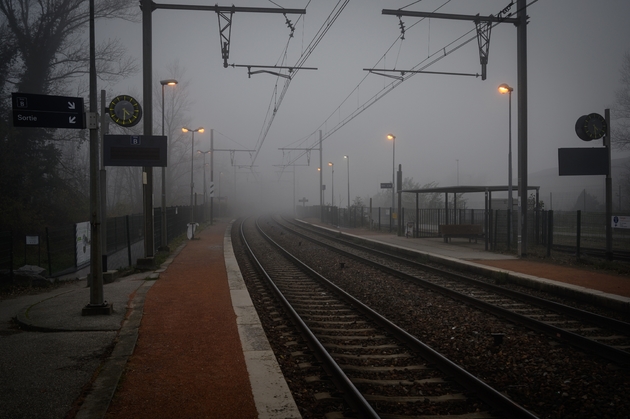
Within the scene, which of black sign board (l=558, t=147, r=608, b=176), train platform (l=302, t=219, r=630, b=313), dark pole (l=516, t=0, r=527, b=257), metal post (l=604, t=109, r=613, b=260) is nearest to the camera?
train platform (l=302, t=219, r=630, b=313)

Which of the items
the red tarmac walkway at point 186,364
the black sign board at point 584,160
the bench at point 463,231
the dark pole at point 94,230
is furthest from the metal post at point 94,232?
the bench at point 463,231

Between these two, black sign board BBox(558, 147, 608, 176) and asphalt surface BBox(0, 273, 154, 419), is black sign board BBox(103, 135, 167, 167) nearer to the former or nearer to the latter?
asphalt surface BBox(0, 273, 154, 419)

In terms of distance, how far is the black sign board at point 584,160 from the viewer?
16.4 meters

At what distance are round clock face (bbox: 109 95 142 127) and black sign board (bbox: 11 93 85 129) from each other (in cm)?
286

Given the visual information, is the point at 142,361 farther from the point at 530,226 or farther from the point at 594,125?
the point at 530,226

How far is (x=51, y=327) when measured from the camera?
7.66 meters

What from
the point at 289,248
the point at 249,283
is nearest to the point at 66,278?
the point at 249,283

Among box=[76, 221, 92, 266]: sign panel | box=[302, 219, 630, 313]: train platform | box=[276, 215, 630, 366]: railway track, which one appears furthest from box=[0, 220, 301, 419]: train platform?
box=[302, 219, 630, 313]: train platform

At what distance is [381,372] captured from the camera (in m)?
5.95

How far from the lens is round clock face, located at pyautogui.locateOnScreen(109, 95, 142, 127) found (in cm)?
1145

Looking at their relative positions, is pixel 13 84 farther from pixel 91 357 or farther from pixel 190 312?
pixel 91 357

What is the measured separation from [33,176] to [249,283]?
56.7 ft

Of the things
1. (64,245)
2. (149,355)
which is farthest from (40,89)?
(149,355)

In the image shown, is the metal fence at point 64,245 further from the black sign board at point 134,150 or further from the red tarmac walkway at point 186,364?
the red tarmac walkway at point 186,364
